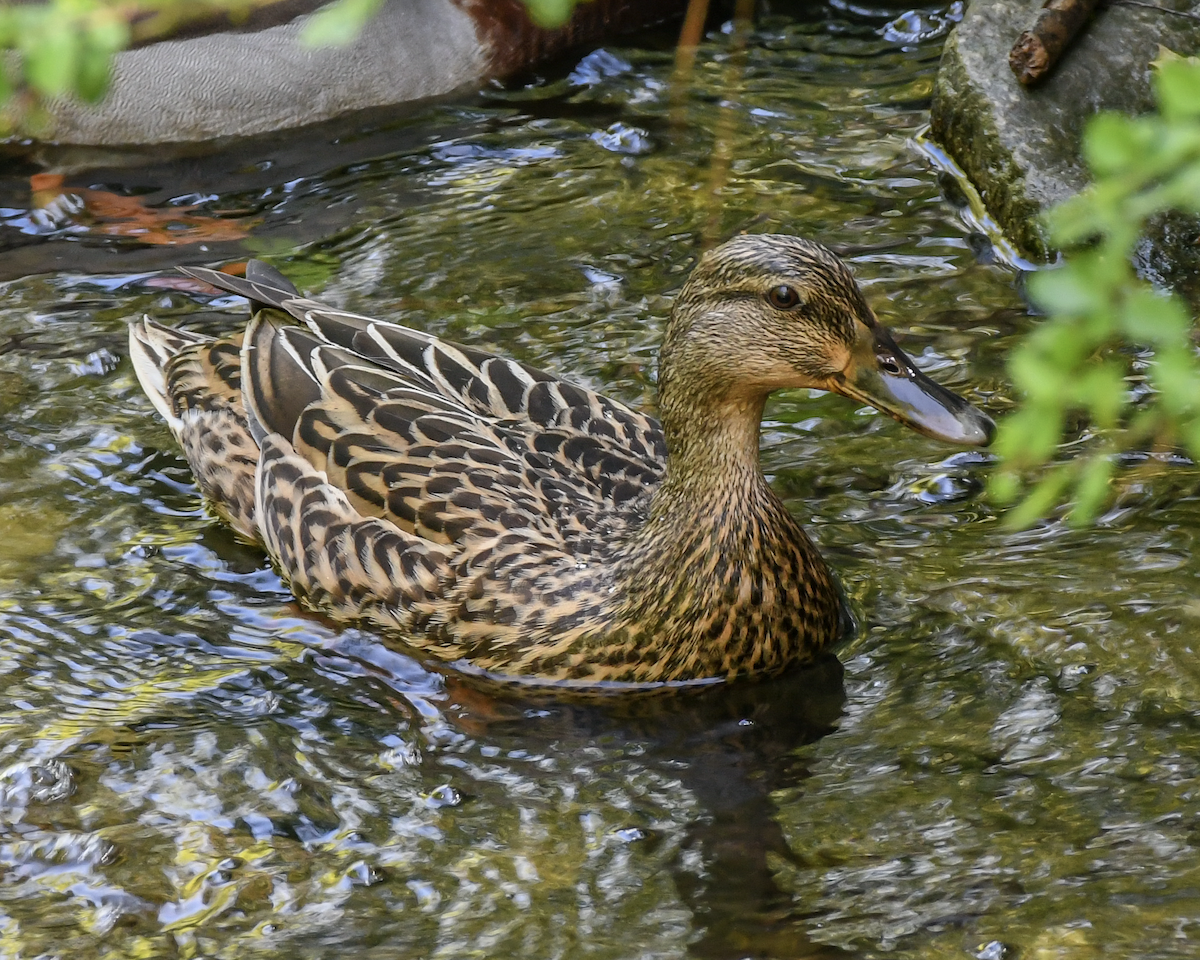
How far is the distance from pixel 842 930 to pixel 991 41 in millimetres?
4685

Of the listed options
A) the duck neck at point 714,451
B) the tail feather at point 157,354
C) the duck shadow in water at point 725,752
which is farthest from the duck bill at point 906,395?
the tail feather at point 157,354

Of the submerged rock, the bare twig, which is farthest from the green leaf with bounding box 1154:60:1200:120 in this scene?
the bare twig

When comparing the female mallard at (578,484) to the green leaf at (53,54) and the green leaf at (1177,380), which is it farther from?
the green leaf at (53,54)

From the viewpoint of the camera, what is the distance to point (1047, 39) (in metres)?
6.74

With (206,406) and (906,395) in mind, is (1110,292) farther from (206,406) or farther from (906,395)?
(206,406)

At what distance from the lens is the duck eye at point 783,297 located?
169 inches

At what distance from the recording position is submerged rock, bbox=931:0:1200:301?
665cm

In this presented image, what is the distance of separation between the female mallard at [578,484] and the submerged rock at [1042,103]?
235 cm

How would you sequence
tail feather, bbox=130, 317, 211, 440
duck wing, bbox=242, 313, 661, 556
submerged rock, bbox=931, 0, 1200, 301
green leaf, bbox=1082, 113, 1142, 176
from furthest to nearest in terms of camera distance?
submerged rock, bbox=931, 0, 1200, 301 → tail feather, bbox=130, 317, 211, 440 → duck wing, bbox=242, 313, 661, 556 → green leaf, bbox=1082, 113, 1142, 176

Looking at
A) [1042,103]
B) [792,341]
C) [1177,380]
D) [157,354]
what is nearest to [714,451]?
[792,341]

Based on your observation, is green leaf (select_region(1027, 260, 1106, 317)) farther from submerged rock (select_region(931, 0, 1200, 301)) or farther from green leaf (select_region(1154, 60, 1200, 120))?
submerged rock (select_region(931, 0, 1200, 301))

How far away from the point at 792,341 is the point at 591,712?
116 cm

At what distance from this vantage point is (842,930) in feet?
11.4

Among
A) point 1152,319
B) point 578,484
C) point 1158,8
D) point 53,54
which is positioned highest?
point 53,54
